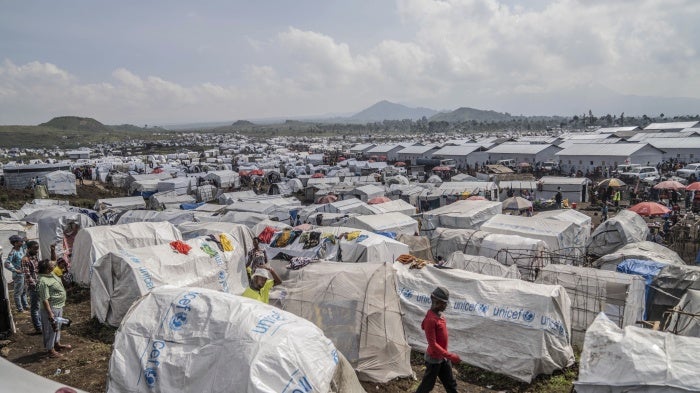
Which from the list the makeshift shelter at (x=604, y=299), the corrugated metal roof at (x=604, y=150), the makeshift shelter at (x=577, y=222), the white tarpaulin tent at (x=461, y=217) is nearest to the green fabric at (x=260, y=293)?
the makeshift shelter at (x=604, y=299)

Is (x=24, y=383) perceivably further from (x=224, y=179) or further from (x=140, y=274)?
(x=224, y=179)

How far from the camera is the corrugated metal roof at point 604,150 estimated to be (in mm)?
44156

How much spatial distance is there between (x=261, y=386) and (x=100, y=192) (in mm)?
43555

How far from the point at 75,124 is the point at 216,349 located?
210m

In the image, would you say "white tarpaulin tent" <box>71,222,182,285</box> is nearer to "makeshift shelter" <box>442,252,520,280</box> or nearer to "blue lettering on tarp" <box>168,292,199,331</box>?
"blue lettering on tarp" <box>168,292,199,331</box>

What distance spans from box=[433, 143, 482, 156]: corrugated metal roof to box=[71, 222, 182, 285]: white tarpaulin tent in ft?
161

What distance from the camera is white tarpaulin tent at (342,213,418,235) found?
60.7ft

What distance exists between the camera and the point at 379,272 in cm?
813

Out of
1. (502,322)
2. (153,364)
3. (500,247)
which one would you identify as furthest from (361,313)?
(500,247)

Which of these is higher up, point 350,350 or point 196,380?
point 196,380

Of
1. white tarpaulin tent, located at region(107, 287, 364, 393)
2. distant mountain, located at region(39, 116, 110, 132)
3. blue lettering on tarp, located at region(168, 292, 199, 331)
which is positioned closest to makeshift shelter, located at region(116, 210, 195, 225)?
white tarpaulin tent, located at region(107, 287, 364, 393)

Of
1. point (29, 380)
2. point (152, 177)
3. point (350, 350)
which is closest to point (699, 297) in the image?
point (350, 350)

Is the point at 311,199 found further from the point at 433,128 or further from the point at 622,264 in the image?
the point at 433,128

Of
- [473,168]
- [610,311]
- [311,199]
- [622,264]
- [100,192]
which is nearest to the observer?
[610,311]
